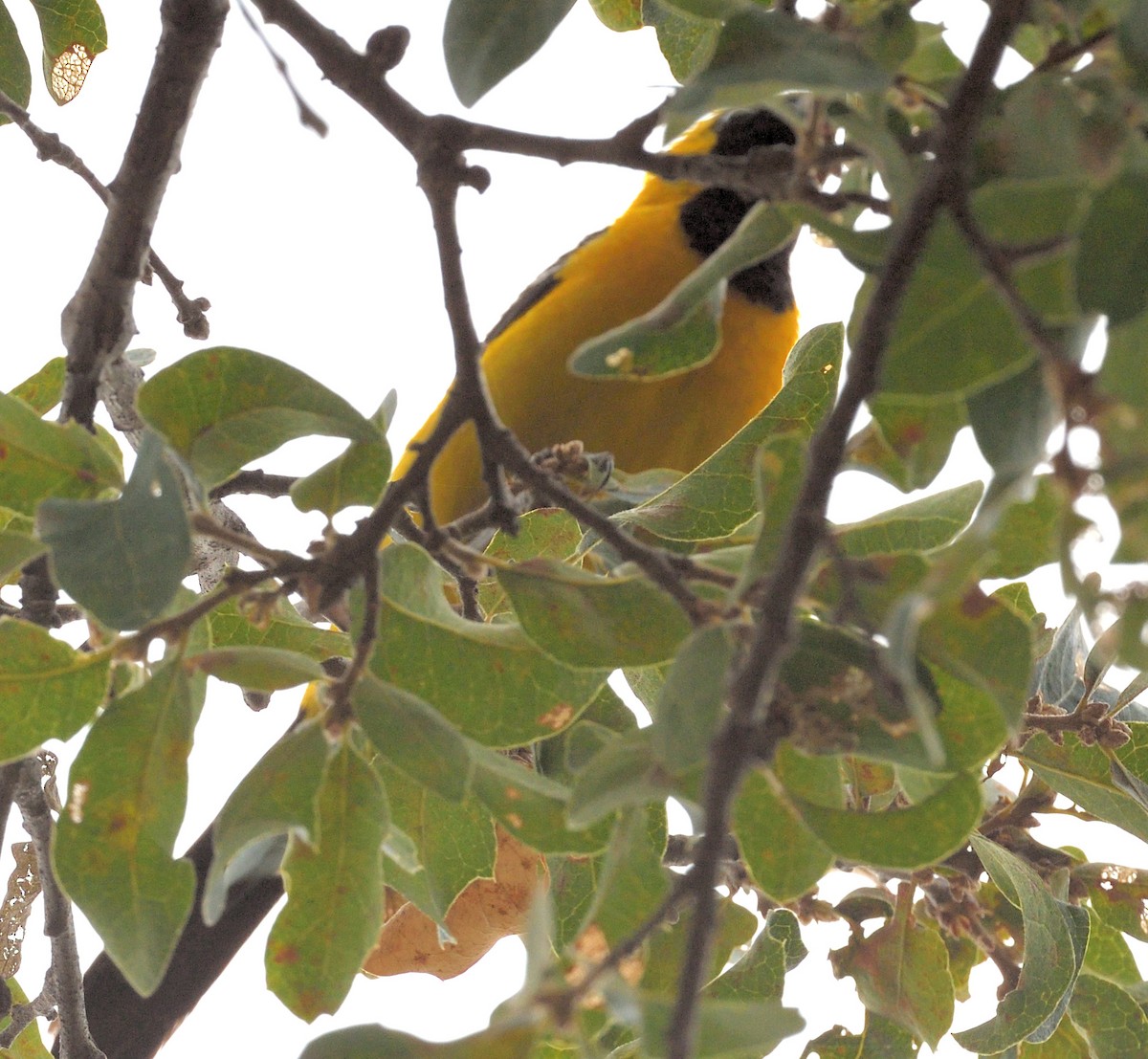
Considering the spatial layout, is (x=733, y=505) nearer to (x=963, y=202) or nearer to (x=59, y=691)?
(x=59, y=691)

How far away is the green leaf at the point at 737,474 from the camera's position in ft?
3.81

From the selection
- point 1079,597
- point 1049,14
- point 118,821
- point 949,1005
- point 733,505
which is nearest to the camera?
point 1079,597

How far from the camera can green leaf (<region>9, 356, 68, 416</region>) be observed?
1.64 m

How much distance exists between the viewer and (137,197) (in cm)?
129

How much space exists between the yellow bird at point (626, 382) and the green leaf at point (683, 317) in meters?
1.32

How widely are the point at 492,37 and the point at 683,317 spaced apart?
224 millimetres

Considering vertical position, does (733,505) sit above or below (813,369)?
below

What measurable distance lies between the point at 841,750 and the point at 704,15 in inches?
17.5

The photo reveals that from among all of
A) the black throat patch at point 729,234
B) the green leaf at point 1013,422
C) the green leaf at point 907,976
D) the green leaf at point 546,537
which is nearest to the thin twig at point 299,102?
the green leaf at point 1013,422

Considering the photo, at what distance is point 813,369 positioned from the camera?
4.01ft

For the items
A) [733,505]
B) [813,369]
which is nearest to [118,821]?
[733,505]

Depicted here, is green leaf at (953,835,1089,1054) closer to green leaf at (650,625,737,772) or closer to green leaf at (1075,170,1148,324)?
green leaf at (650,625,737,772)

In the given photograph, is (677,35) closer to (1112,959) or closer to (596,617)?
(596,617)

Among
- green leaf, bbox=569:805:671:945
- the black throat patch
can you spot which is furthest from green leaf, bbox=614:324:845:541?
the black throat patch
